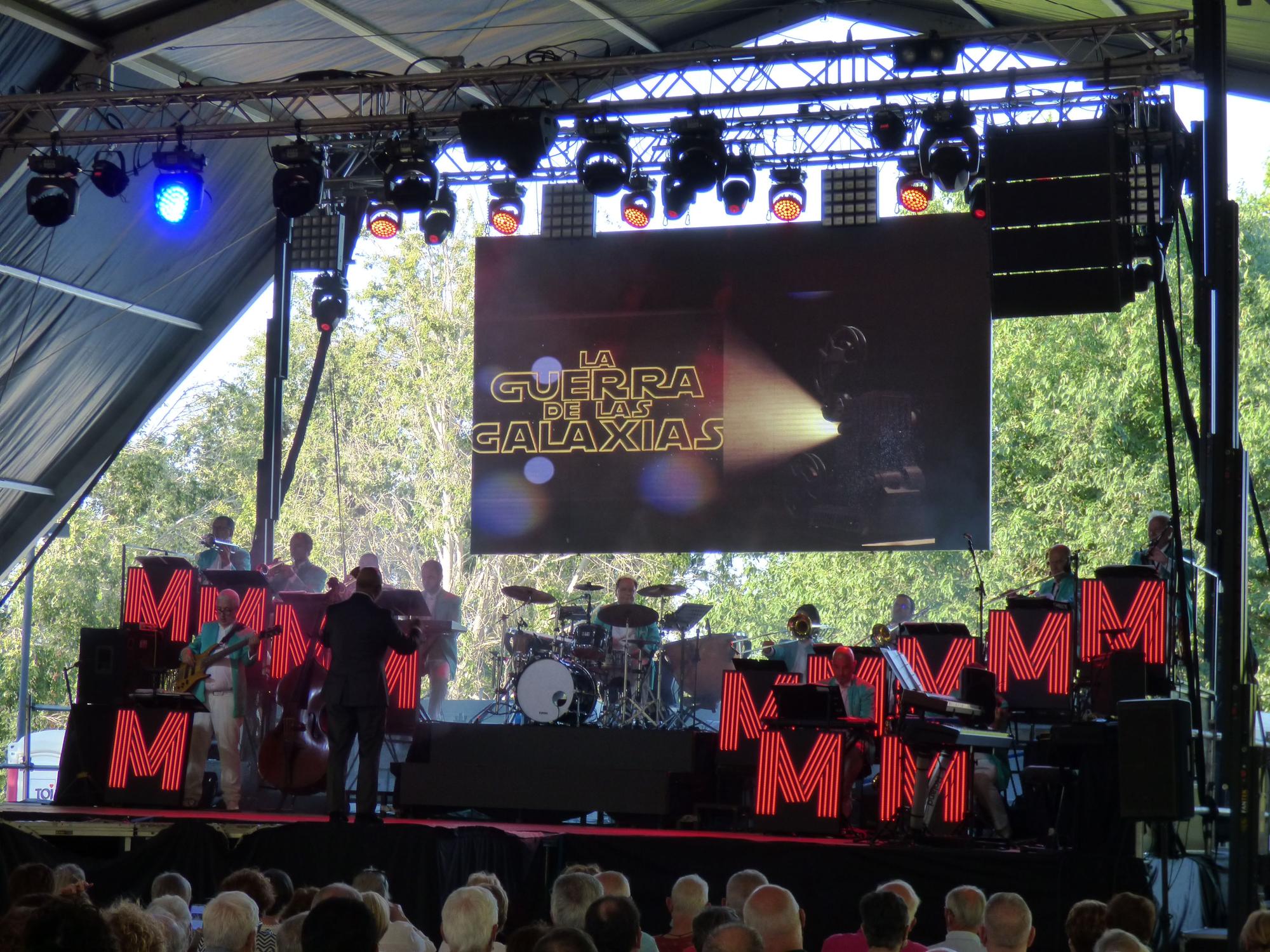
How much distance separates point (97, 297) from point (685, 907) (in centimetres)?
1139

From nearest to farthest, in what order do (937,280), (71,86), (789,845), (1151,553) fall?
1. (789,845)
2. (1151,553)
3. (71,86)
4. (937,280)

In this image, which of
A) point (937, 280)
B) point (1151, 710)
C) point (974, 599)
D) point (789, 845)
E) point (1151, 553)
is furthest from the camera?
point (974, 599)

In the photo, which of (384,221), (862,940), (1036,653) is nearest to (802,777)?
(1036,653)

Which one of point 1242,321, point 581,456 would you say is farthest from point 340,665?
point 1242,321

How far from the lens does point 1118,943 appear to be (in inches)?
183

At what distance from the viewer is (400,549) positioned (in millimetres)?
29031

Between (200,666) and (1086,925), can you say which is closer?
(1086,925)

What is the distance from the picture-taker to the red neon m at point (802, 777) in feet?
33.8

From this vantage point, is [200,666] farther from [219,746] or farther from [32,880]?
[32,880]

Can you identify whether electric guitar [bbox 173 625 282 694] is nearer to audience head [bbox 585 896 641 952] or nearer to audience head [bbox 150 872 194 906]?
audience head [bbox 150 872 194 906]

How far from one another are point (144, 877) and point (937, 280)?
28.4ft

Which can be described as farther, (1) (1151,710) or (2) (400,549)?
(2) (400,549)

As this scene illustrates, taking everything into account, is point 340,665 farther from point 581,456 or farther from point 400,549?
point 400,549

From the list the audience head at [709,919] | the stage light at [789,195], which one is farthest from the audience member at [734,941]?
the stage light at [789,195]
